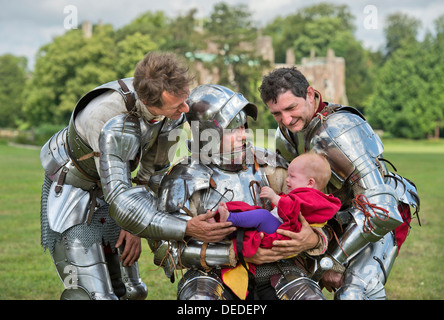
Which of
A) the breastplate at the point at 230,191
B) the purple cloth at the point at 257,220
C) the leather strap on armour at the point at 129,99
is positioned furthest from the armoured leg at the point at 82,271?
the purple cloth at the point at 257,220

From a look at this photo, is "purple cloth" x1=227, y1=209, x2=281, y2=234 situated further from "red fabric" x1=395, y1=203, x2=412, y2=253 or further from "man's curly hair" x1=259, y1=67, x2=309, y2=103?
"red fabric" x1=395, y1=203, x2=412, y2=253

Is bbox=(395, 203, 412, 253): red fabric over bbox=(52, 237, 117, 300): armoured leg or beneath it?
over

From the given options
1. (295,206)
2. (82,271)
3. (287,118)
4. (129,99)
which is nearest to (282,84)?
(287,118)

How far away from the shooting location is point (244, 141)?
14.1 feet

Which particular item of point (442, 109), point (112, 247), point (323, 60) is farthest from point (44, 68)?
point (112, 247)

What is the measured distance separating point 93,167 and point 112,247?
0.82m

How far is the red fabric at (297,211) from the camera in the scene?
12.0ft

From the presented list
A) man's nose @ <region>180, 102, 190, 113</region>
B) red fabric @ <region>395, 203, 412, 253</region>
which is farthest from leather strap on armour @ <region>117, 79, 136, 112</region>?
red fabric @ <region>395, 203, 412, 253</region>

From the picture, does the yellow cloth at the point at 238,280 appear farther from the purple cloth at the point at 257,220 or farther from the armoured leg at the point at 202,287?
the purple cloth at the point at 257,220

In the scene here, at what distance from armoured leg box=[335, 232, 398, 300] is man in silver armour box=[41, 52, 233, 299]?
106cm

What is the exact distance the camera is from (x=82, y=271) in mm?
4305

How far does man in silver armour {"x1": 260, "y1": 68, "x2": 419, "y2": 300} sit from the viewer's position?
3996 mm

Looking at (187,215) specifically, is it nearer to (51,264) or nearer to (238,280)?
(238,280)
